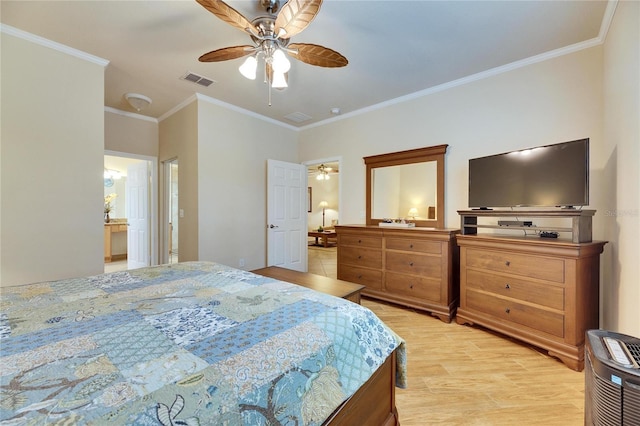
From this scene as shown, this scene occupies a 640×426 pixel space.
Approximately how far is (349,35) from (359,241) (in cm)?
226

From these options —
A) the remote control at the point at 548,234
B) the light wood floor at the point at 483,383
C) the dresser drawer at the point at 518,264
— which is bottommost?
the light wood floor at the point at 483,383

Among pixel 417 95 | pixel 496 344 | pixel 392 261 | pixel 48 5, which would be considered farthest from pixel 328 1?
pixel 496 344

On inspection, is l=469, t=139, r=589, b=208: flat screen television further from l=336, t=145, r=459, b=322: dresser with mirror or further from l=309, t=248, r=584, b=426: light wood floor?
l=309, t=248, r=584, b=426: light wood floor

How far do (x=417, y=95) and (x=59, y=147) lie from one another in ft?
13.0

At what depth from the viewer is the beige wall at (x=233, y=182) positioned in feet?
11.9

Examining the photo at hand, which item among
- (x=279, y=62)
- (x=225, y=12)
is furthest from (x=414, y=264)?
(x=225, y=12)

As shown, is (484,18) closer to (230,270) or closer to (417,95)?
(417,95)

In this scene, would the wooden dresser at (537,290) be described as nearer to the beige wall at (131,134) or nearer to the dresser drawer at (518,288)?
the dresser drawer at (518,288)

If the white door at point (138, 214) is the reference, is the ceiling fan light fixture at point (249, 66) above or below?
above

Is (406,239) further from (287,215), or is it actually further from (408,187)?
(287,215)

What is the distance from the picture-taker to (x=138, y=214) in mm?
4703

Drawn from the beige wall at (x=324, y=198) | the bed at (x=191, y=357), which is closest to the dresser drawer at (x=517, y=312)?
the bed at (x=191, y=357)

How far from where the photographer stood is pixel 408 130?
3572 millimetres

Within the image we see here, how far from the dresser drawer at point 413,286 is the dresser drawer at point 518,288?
1.16 feet
